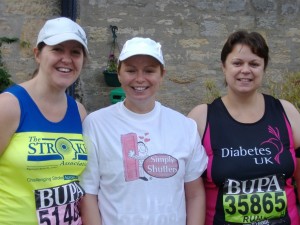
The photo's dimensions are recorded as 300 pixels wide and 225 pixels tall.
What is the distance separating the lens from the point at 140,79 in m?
2.27

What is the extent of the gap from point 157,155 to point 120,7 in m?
4.76

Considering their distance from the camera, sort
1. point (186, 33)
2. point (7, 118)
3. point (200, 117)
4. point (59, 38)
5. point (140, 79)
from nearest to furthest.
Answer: point (7, 118)
point (59, 38)
point (140, 79)
point (200, 117)
point (186, 33)

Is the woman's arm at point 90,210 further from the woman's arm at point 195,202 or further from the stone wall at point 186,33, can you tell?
the stone wall at point 186,33

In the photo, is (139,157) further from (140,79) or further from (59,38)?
(59,38)

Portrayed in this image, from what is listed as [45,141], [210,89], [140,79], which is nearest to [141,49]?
[140,79]

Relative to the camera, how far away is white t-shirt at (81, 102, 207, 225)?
219cm

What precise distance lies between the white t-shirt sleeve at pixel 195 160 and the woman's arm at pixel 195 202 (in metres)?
0.04

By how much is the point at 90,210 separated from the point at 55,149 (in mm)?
316

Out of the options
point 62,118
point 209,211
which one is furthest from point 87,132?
point 209,211

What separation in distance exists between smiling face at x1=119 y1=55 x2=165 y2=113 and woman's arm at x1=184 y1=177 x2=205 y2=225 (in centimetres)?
40

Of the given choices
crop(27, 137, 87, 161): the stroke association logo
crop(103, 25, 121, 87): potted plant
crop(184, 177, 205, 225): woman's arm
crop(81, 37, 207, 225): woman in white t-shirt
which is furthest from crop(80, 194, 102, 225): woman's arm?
crop(103, 25, 121, 87): potted plant

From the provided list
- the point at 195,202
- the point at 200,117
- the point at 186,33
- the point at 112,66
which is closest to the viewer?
the point at 195,202

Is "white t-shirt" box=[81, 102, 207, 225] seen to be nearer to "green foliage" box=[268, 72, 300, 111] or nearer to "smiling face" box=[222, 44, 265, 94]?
"smiling face" box=[222, 44, 265, 94]

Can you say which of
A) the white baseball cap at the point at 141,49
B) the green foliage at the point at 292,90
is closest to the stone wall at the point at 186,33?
the green foliage at the point at 292,90
